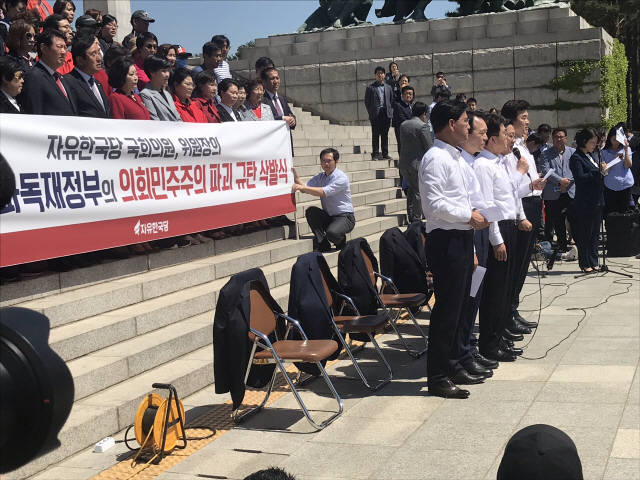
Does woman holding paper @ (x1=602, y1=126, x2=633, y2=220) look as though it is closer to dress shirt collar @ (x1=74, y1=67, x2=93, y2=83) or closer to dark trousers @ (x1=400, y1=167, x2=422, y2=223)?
dark trousers @ (x1=400, y1=167, x2=422, y2=223)

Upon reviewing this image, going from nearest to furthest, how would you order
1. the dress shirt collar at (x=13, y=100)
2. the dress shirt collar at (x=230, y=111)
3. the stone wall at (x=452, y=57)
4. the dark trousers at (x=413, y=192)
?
the dress shirt collar at (x=13, y=100), the dress shirt collar at (x=230, y=111), the dark trousers at (x=413, y=192), the stone wall at (x=452, y=57)

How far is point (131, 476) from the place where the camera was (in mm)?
4660

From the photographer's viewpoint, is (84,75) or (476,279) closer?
(476,279)

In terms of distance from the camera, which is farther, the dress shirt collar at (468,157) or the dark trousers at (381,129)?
the dark trousers at (381,129)

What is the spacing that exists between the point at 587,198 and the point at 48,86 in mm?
8489

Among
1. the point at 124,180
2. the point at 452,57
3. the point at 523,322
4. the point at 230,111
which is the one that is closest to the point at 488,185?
the point at 523,322

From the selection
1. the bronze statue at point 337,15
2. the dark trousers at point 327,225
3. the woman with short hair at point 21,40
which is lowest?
the dark trousers at point 327,225

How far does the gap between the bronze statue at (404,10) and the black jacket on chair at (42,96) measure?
720 inches

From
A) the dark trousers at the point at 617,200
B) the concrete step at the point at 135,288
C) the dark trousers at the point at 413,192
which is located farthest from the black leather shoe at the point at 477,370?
the dark trousers at the point at 617,200

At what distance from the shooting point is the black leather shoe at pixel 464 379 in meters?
6.43

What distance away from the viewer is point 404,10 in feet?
78.5

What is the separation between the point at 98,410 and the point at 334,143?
12262mm

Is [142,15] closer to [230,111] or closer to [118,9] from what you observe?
[230,111]

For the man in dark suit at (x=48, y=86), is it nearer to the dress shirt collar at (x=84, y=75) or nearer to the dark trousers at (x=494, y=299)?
the dress shirt collar at (x=84, y=75)
